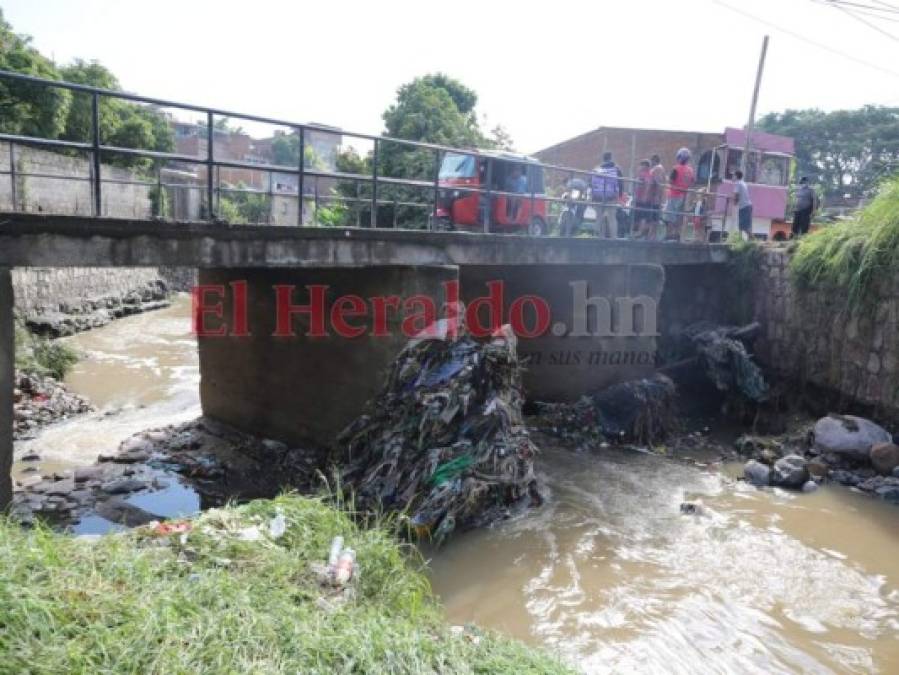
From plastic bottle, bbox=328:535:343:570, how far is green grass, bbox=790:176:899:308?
31.3 feet

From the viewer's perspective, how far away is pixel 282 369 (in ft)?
29.8

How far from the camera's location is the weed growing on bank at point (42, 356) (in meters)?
11.7

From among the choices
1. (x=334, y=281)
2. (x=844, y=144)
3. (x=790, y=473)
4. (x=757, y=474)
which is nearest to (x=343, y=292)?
(x=334, y=281)

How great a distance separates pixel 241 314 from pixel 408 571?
6.07m

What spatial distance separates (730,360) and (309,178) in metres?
9.22

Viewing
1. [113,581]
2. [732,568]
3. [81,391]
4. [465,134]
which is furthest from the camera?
[465,134]

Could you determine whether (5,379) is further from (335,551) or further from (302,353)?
(302,353)

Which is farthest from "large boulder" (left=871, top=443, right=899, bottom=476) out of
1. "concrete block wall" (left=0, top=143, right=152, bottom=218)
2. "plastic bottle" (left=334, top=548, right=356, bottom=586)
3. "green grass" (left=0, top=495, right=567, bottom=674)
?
"concrete block wall" (left=0, top=143, right=152, bottom=218)

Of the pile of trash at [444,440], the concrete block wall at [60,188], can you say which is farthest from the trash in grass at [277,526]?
the concrete block wall at [60,188]

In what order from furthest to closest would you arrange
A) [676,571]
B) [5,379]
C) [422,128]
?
[422,128], [676,571], [5,379]

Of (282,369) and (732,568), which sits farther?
(282,369)

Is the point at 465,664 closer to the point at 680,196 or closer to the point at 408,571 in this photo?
the point at 408,571

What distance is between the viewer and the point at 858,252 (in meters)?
10.5

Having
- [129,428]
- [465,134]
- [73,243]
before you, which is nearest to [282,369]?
[129,428]
